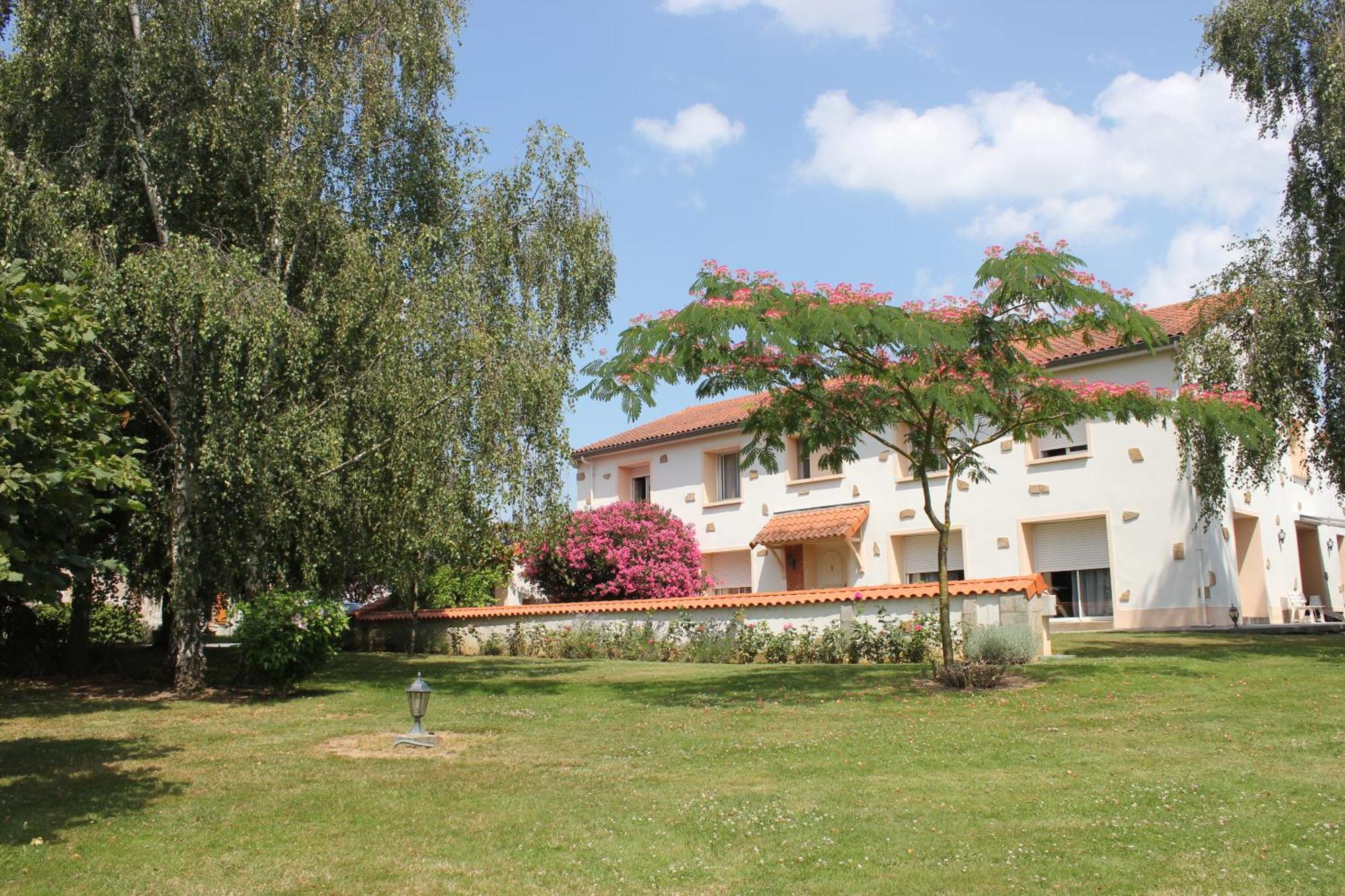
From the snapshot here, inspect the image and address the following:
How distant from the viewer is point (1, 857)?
6.20 meters

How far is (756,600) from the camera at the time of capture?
1867cm

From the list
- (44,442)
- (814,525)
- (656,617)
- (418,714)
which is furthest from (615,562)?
(44,442)

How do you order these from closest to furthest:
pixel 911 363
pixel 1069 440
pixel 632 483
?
pixel 911 363
pixel 1069 440
pixel 632 483

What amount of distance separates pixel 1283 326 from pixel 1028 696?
7.67 metres

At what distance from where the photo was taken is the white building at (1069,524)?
22.0 metres

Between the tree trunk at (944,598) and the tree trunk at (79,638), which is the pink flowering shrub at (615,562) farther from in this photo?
the tree trunk at (944,598)

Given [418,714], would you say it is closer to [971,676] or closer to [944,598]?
[971,676]

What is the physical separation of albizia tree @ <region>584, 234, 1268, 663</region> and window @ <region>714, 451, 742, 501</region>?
16089mm

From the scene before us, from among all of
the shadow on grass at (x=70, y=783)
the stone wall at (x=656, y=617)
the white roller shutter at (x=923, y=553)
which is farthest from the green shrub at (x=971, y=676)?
the white roller shutter at (x=923, y=553)

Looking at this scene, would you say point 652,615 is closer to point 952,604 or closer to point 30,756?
point 952,604

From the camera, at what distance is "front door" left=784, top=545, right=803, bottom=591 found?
93.5ft

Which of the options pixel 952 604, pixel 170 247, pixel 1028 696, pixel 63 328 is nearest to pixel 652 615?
pixel 952 604

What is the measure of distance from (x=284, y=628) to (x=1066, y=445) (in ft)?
58.0

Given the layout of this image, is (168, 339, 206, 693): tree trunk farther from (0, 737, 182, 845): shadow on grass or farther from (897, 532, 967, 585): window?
(897, 532, 967, 585): window
